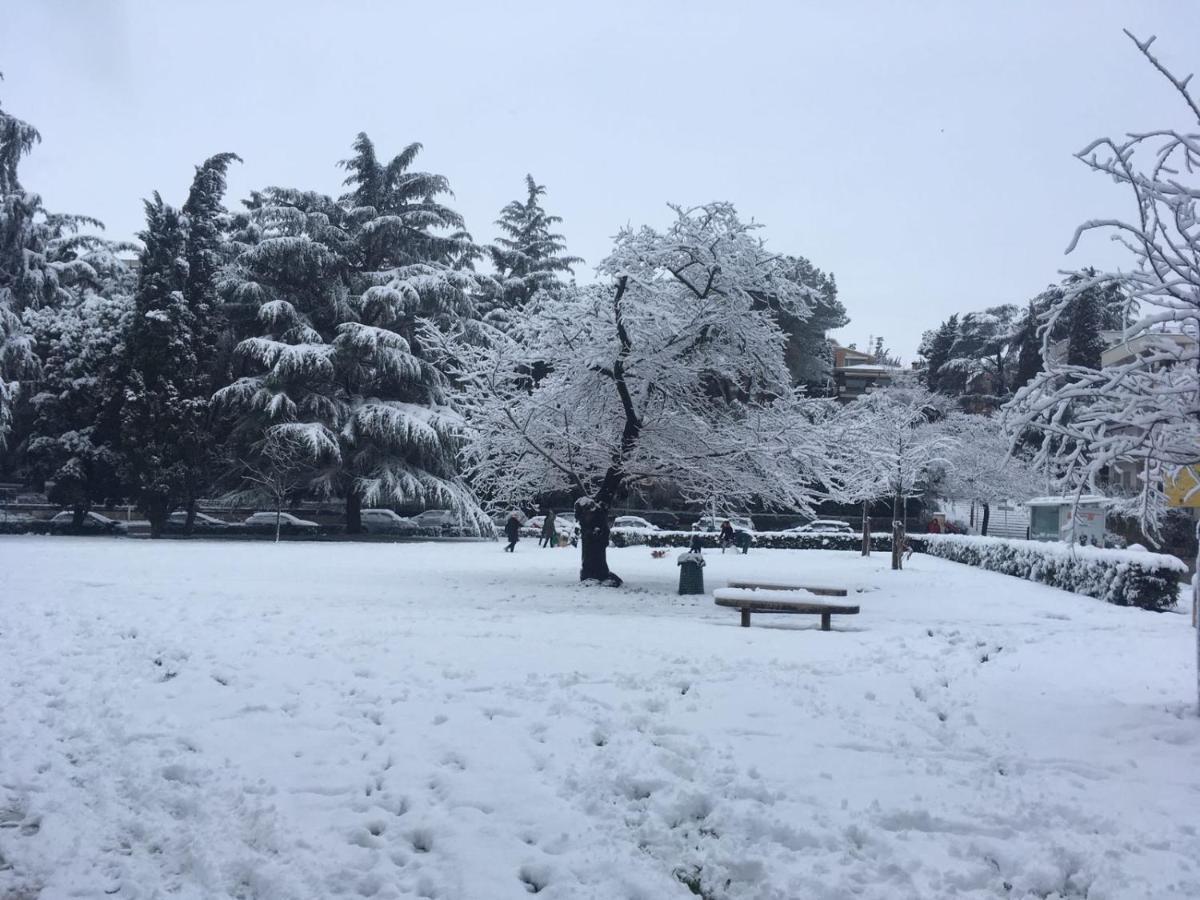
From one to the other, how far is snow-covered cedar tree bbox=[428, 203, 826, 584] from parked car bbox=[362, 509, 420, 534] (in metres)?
24.4

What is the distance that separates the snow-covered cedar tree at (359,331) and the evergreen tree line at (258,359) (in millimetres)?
82

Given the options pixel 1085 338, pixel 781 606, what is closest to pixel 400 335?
pixel 781 606

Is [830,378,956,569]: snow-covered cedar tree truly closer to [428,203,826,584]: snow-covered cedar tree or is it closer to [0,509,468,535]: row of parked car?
[428,203,826,584]: snow-covered cedar tree

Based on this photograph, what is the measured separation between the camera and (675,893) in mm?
4340

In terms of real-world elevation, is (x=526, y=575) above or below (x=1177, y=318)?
below

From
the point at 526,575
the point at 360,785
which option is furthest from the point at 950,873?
the point at 526,575

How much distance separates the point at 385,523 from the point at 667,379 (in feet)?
96.4

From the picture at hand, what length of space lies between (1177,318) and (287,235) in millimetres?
36896

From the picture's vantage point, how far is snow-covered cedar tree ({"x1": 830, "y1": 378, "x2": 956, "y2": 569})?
17641 mm

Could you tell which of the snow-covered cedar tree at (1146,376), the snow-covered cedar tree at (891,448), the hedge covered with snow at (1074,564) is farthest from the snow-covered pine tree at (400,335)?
the snow-covered cedar tree at (1146,376)

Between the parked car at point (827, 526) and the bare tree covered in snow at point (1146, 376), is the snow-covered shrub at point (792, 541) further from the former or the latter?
the bare tree covered in snow at point (1146, 376)

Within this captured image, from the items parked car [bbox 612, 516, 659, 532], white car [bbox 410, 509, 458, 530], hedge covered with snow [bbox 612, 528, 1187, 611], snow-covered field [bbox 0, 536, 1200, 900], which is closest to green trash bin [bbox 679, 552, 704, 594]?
snow-covered field [bbox 0, 536, 1200, 900]

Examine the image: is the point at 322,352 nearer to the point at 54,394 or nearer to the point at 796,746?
the point at 54,394

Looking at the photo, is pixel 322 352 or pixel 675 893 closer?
pixel 675 893
